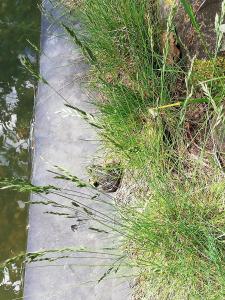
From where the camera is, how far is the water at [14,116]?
7.63 ft

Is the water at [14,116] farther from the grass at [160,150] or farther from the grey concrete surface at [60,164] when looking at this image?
the grass at [160,150]

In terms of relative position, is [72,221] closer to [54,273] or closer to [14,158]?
[54,273]

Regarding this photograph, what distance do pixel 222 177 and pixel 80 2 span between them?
1.22 m

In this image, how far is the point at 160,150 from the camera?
1911 mm

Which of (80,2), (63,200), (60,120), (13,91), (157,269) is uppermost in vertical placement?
(80,2)

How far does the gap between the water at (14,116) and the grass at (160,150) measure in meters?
0.49

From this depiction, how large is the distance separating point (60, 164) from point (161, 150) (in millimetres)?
627

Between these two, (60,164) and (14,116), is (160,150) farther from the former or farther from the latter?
(14,116)

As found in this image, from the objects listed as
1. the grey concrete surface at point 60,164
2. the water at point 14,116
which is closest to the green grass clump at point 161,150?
the grey concrete surface at point 60,164

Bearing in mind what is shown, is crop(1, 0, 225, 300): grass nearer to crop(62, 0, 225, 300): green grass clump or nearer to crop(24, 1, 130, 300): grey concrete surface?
crop(62, 0, 225, 300): green grass clump

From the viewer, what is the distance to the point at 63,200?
224cm

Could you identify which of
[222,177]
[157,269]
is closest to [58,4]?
[222,177]

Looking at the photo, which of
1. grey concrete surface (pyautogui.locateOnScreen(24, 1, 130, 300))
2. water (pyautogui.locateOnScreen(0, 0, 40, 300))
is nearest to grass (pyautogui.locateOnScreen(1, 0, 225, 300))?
grey concrete surface (pyautogui.locateOnScreen(24, 1, 130, 300))

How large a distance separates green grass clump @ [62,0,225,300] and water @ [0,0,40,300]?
50cm
